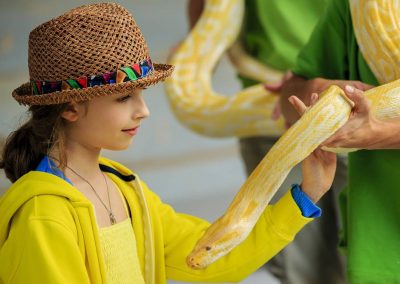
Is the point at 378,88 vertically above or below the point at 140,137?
above

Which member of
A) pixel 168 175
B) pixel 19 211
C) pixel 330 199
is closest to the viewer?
pixel 19 211

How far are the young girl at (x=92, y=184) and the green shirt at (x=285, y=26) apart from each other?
1.01 meters

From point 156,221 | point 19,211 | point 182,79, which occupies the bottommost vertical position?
point 182,79

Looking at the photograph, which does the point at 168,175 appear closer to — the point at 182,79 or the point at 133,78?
the point at 182,79

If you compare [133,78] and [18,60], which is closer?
[133,78]

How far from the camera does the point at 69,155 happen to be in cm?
145

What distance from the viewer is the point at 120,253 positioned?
4.74ft

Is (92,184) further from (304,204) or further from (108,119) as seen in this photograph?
(304,204)

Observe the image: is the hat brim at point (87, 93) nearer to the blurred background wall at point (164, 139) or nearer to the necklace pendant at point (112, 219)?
the necklace pendant at point (112, 219)

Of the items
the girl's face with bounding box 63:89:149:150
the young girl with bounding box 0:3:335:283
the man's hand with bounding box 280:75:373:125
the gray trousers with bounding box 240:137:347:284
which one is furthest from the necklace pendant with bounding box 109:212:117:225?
the gray trousers with bounding box 240:137:347:284

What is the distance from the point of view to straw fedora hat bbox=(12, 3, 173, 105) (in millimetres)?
1356

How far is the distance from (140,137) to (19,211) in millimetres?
3695

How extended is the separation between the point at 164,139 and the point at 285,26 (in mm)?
2634

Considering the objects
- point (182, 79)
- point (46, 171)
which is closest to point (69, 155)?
point (46, 171)
